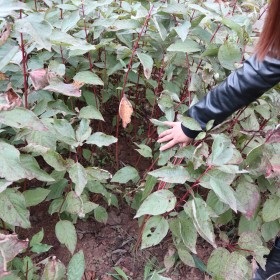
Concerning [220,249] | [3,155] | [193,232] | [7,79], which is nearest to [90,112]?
[7,79]

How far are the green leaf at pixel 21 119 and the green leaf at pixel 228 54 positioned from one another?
70 centimetres

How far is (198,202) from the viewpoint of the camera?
3.76 ft

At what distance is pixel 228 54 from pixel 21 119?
772 millimetres

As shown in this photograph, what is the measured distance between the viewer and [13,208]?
1097 millimetres

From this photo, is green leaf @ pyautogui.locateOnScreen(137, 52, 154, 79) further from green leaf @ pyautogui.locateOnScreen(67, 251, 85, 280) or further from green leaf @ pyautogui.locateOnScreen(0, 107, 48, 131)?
green leaf @ pyautogui.locateOnScreen(67, 251, 85, 280)

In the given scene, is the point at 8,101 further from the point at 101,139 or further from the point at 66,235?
the point at 66,235

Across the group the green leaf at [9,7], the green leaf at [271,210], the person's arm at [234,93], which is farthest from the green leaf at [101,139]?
the green leaf at [271,210]

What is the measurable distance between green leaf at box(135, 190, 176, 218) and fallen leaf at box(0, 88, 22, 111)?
466 mm

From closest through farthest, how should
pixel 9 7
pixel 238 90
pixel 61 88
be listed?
1. pixel 9 7
2. pixel 61 88
3. pixel 238 90

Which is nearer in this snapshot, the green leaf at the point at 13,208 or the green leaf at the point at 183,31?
the green leaf at the point at 13,208

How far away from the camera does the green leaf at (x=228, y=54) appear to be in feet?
4.48

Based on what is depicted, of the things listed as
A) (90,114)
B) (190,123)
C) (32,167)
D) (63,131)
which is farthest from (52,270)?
(190,123)

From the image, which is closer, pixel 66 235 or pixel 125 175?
pixel 66 235

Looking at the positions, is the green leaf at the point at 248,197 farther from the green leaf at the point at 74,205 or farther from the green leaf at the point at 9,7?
the green leaf at the point at 9,7
